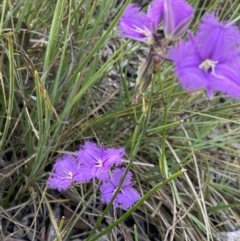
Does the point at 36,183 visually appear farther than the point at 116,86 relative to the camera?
No

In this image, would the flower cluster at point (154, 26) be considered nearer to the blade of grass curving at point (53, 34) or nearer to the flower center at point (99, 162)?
the flower center at point (99, 162)

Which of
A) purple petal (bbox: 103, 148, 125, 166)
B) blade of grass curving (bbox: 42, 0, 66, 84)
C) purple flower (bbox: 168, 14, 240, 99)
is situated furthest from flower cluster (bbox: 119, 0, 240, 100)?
blade of grass curving (bbox: 42, 0, 66, 84)

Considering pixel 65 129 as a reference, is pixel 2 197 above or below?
below

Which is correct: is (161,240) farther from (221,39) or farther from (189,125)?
(221,39)

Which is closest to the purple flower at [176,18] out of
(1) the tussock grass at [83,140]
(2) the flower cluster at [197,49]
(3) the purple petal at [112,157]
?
(2) the flower cluster at [197,49]

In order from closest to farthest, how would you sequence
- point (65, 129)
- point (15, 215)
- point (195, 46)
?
point (195, 46) → point (15, 215) → point (65, 129)

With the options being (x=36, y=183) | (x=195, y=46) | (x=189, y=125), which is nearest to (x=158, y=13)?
(x=195, y=46)

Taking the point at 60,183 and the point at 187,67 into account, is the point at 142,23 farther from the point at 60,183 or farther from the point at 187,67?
the point at 60,183

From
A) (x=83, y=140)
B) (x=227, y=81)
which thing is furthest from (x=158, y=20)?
(x=83, y=140)

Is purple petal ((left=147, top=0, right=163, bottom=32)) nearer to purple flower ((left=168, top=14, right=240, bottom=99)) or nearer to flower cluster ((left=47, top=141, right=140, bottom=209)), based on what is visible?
purple flower ((left=168, top=14, right=240, bottom=99))
